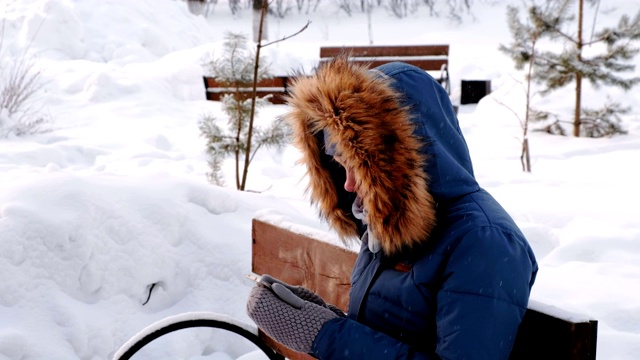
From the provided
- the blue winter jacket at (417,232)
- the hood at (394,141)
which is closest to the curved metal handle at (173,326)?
the blue winter jacket at (417,232)

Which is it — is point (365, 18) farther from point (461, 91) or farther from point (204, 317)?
point (204, 317)

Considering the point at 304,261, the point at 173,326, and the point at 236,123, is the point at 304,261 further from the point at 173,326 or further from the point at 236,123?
the point at 236,123

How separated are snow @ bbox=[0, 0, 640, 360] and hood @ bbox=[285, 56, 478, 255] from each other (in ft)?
1.18

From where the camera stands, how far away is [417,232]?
1.66 metres

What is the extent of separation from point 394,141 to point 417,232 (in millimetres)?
220

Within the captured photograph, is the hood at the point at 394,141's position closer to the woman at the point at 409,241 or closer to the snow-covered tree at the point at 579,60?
the woman at the point at 409,241

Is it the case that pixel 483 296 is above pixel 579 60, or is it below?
below

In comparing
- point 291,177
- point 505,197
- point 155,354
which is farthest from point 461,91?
point 155,354

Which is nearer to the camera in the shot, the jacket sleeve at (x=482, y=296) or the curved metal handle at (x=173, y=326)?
the jacket sleeve at (x=482, y=296)

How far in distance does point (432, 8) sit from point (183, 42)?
11728 millimetres

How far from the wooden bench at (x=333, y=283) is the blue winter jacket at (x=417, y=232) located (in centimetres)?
12

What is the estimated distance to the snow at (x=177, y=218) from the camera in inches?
130

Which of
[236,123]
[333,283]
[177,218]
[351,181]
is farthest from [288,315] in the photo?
[236,123]

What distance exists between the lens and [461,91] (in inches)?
531
